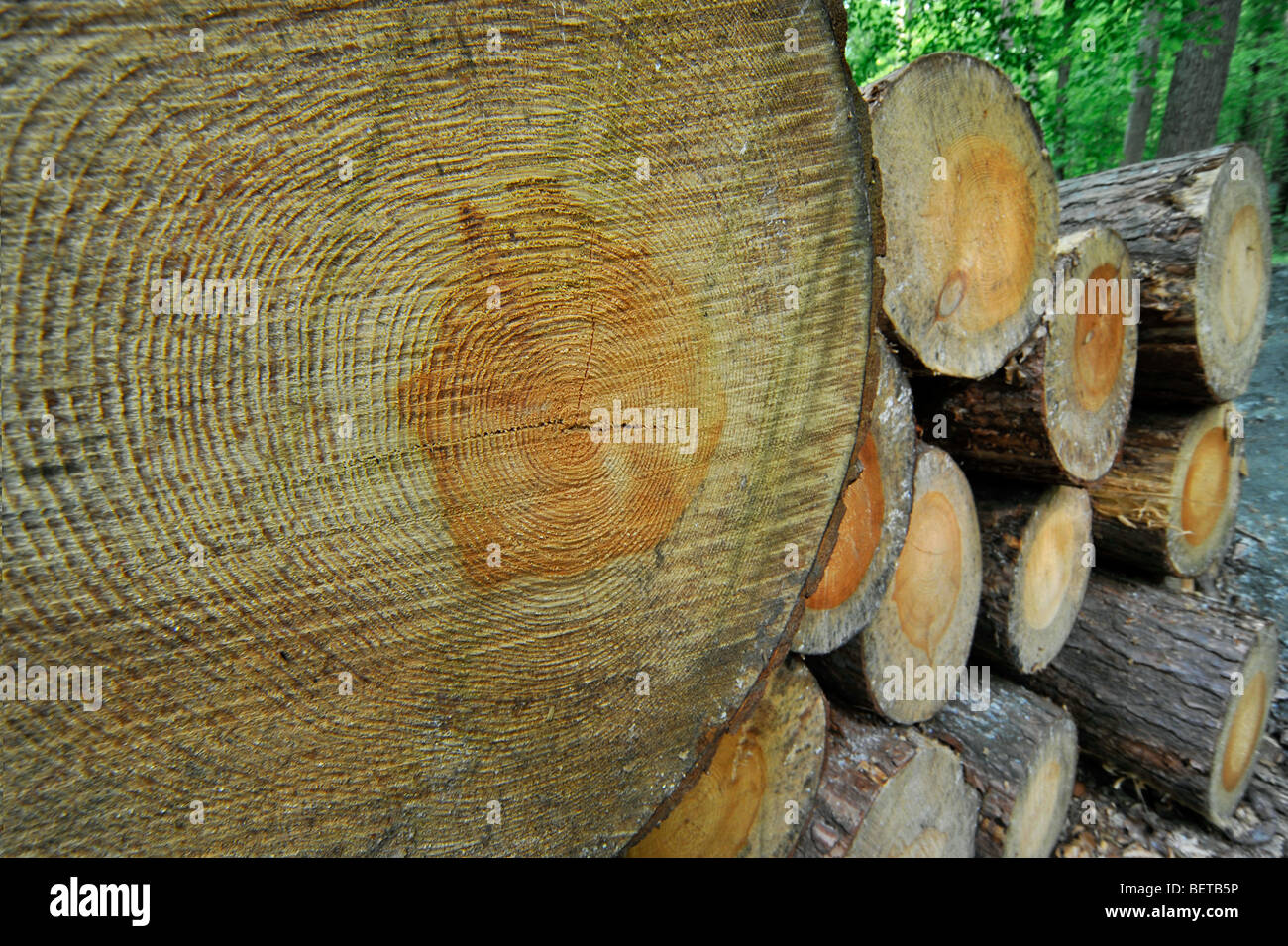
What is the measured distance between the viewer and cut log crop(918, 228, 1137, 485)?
2.11m

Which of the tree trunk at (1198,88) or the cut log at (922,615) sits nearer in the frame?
the cut log at (922,615)

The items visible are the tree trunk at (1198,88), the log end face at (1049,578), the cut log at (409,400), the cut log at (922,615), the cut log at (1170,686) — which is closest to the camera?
the cut log at (409,400)

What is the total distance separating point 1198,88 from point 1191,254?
431 cm

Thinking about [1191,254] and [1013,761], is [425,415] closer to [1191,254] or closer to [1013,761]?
[1013,761]

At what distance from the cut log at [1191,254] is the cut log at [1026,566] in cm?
73

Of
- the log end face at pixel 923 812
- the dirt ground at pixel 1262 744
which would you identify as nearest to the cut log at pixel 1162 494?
the dirt ground at pixel 1262 744

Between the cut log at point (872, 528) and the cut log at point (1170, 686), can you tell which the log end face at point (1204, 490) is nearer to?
the cut log at point (1170, 686)

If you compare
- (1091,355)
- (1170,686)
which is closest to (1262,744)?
(1170,686)

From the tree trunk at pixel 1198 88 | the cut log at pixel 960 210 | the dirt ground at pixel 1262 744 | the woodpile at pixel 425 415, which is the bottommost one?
the dirt ground at pixel 1262 744

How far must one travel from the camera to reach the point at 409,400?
796mm

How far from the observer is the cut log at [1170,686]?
2.57 metres

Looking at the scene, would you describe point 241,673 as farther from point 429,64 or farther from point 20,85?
point 429,64

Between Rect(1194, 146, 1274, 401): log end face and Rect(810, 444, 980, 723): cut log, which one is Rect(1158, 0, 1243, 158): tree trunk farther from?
Rect(810, 444, 980, 723): cut log

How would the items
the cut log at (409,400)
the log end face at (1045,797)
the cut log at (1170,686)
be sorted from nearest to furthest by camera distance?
the cut log at (409,400) < the log end face at (1045,797) < the cut log at (1170,686)
